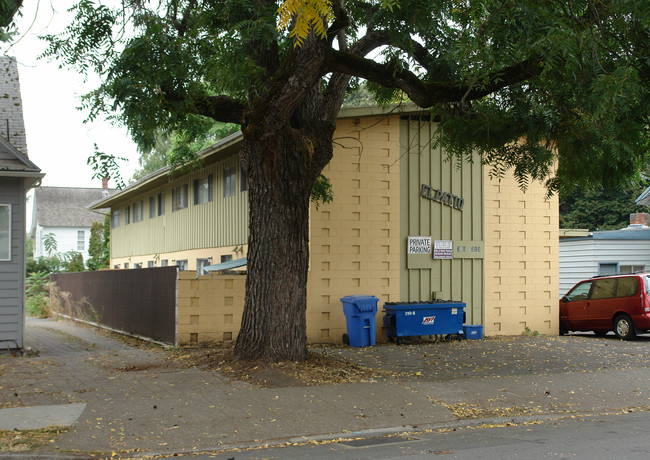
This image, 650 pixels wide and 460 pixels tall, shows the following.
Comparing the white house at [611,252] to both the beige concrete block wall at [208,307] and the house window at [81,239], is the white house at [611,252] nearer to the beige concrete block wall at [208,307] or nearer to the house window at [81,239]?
the beige concrete block wall at [208,307]

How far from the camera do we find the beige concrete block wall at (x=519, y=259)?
18.1 meters

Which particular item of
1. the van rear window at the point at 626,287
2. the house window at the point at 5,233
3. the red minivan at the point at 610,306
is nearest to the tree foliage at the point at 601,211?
the red minivan at the point at 610,306

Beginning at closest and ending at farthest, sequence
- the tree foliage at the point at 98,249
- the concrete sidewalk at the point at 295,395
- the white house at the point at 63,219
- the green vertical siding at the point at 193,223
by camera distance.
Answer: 1. the concrete sidewalk at the point at 295,395
2. the green vertical siding at the point at 193,223
3. the tree foliage at the point at 98,249
4. the white house at the point at 63,219

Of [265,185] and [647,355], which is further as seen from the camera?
[647,355]

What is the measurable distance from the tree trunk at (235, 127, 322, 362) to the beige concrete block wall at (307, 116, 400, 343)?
4.11 meters

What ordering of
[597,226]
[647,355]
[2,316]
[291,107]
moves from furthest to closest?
1. [597,226]
2. [647,355]
3. [2,316]
4. [291,107]

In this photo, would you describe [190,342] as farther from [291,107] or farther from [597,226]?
[597,226]

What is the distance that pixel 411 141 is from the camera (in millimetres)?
17297

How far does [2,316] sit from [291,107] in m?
7.28

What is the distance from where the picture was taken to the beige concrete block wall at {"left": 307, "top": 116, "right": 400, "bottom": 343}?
52.6ft

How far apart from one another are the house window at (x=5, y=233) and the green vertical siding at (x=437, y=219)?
8.65 m

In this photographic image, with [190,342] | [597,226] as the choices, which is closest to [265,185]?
[190,342]

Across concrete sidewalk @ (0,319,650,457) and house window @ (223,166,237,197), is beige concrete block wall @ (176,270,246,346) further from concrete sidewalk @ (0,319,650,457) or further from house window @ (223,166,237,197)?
house window @ (223,166,237,197)

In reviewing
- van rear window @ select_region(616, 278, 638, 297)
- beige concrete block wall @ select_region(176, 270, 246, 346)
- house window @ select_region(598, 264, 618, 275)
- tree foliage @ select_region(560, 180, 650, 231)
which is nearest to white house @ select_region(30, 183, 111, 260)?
tree foliage @ select_region(560, 180, 650, 231)
